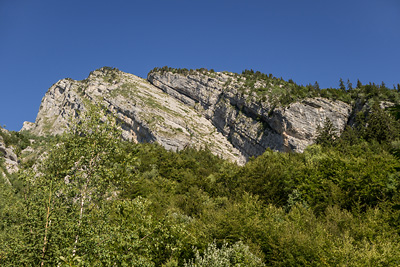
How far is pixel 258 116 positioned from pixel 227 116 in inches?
Result: 945

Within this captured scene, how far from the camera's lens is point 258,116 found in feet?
506

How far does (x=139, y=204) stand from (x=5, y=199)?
6.21 metres

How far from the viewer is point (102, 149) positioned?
15.1 meters

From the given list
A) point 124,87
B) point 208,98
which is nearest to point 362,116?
point 208,98

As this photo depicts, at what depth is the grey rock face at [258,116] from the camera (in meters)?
131

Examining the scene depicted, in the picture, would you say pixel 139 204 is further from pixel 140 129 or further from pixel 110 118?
pixel 140 129

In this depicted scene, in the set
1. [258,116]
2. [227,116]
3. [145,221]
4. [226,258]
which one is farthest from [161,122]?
[145,221]

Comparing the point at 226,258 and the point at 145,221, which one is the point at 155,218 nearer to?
the point at 226,258

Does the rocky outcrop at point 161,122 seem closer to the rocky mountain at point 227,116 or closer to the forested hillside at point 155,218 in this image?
Result: the rocky mountain at point 227,116

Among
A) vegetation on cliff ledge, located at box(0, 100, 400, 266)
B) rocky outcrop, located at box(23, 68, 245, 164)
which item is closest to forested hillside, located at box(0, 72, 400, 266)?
vegetation on cliff ledge, located at box(0, 100, 400, 266)

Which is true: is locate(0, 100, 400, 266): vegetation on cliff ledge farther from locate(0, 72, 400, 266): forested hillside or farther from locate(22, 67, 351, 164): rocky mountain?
locate(22, 67, 351, 164): rocky mountain

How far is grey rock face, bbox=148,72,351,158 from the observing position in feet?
431

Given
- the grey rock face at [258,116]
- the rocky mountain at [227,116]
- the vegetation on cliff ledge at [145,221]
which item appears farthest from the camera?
the rocky mountain at [227,116]

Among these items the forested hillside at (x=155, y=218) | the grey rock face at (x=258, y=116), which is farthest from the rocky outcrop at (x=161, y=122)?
the forested hillside at (x=155, y=218)
